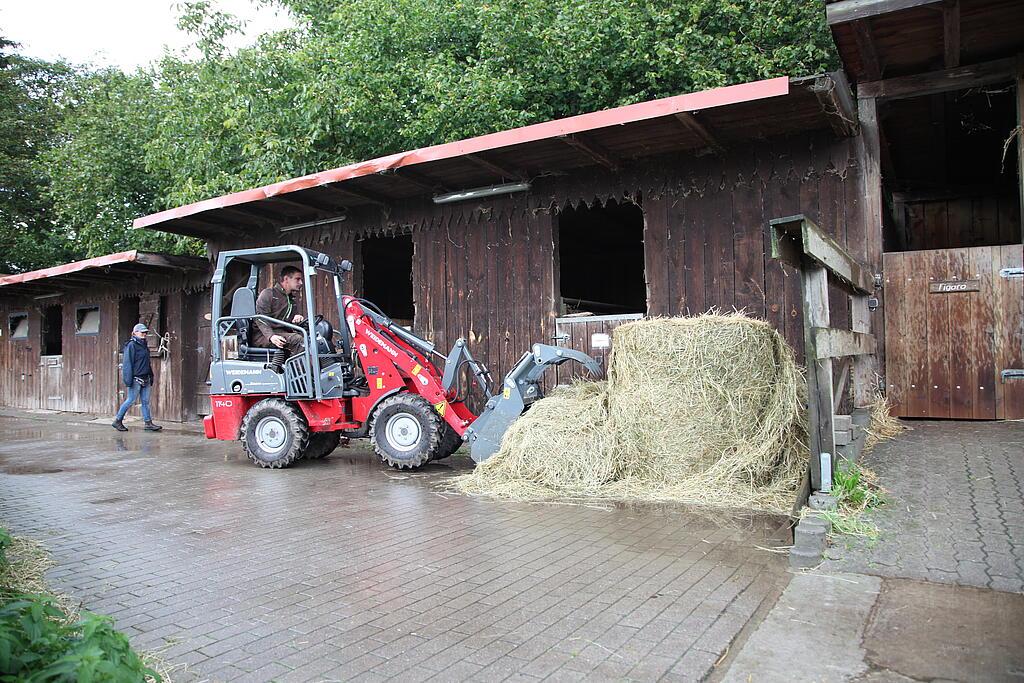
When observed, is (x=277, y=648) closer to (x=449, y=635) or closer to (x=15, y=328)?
(x=449, y=635)

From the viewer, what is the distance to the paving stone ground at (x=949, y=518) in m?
3.46

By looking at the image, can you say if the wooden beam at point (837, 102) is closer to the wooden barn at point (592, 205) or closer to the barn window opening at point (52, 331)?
the wooden barn at point (592, 205)

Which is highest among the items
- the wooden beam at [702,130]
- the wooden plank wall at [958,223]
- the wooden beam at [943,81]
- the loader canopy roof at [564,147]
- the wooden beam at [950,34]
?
the wooden beam at [950,34]

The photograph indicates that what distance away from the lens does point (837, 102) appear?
21.2ft

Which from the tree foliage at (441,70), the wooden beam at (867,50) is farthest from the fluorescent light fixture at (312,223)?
the wooden beam at (867,50)

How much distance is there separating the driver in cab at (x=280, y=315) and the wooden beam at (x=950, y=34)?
6.78 metres

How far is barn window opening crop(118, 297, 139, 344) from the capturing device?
15109 mm

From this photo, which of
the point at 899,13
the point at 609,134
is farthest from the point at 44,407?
the point at 899,13

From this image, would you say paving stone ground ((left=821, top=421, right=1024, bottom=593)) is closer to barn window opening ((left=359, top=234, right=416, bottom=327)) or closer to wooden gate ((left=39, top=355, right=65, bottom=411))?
barn window opening ((left=359, top=234, right=416, bottom=327))

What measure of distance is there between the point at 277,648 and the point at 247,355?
5.81 meters

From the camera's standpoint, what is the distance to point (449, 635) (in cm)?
309

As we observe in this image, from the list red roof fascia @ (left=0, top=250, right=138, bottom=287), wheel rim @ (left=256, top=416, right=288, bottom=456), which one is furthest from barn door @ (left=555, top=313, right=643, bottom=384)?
red roof fascia @ (left=0, top=250, right=138, bottom=287)

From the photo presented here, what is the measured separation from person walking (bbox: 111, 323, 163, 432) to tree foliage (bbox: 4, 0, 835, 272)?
332 centimetres

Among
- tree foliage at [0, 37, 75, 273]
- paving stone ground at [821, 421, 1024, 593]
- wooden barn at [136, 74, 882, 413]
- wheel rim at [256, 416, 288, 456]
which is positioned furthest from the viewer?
tree foliage at [0, 37, 75, 273]
